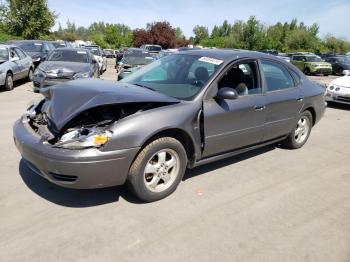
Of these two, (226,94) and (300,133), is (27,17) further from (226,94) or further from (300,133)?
(226,94)

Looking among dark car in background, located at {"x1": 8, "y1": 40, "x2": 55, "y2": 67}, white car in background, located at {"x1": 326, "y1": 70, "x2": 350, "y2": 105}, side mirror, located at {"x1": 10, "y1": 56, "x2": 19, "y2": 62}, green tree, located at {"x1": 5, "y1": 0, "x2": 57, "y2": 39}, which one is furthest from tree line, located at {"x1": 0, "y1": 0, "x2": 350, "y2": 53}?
white car in background, located at {"x1": 326, "y1": 70, "x2": 350, "y2": 105}

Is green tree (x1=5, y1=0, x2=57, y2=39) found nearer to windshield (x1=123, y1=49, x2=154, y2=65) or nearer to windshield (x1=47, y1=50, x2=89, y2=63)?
windshield (x1=123, y1=49, x2=154, y2=65)

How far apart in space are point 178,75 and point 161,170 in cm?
141

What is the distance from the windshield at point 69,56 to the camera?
12062 millimetres

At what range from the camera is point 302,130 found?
6.14m

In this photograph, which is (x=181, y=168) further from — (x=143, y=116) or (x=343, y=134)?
(x=343, y=134)

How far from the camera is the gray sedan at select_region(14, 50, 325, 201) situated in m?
3.38

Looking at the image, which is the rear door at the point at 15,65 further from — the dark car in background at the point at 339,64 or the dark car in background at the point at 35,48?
the dark car in background at the point at 339,64

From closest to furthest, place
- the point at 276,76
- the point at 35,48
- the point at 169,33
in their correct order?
the point at 276,76 → the point at 35,48 → the point at 169,33

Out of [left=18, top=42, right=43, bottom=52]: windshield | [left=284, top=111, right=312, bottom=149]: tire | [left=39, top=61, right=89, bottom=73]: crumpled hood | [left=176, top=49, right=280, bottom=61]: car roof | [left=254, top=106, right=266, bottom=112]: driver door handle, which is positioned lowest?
[left=284, top=111, right=312, bottom=149]: tire

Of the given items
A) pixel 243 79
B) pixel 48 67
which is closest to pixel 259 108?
pixel 243 79

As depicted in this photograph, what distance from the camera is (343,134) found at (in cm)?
755

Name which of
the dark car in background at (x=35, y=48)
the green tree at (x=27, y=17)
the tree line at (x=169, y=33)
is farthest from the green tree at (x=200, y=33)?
the dark car in background at (x=35, y=48)

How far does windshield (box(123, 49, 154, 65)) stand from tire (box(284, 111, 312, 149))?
929cm
